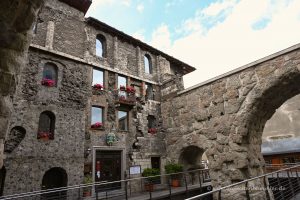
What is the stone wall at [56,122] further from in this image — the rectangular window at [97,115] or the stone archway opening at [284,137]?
the stone archway opening at [284,137]

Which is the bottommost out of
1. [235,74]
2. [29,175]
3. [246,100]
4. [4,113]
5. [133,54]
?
[29,175]

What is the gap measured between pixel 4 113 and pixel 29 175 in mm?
7637

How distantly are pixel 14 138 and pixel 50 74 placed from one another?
3394 millimetres

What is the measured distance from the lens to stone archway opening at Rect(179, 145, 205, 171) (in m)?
12.2

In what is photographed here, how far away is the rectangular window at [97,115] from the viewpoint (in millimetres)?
10955

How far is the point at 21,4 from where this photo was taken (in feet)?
6.36

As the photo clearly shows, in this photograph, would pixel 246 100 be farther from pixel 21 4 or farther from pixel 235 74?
pixel 21 4

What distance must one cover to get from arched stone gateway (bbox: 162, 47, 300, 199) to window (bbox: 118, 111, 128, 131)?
4.01 m

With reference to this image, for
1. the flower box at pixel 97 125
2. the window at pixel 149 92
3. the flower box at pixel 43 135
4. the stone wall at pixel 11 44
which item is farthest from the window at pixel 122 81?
the stone wall at pixel 11 44

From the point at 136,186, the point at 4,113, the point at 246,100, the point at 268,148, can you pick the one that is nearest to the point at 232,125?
the point at 246,100

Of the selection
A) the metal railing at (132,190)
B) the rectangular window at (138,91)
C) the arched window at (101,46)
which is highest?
the arched window at (101,46)

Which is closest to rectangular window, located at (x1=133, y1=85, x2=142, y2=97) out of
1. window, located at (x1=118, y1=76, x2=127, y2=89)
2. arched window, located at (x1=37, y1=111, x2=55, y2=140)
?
window, located at (x1=118, y1=76, x2=127, y2=89)

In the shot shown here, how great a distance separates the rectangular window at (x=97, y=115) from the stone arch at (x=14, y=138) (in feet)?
10.7

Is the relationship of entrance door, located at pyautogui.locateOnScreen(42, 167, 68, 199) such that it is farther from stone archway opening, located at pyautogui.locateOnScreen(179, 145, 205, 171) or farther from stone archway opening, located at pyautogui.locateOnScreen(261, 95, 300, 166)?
stone archway opening, located at pyautogui.locateOnScreen(261, 95, 300, 166)
